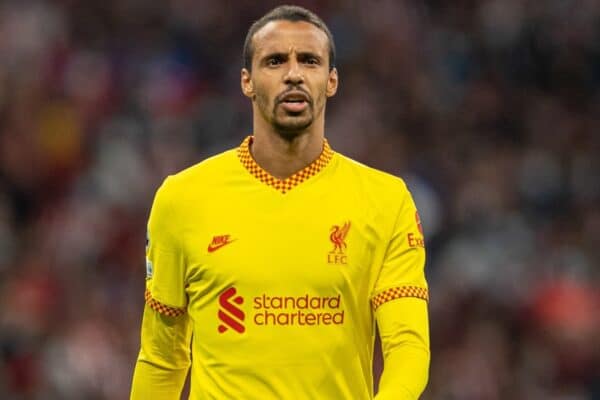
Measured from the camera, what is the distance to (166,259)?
5145 mm

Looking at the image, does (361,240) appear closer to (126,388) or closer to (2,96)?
(126,388)

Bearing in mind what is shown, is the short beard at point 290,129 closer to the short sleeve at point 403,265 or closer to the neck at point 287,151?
the neck at point 287,151

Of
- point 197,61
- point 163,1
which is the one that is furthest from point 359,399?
point 163,1

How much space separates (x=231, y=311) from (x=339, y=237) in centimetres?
41

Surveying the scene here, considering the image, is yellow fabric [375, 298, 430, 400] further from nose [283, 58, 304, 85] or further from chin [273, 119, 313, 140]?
nose [283, 58, 304, 85]

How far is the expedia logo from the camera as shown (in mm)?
4988

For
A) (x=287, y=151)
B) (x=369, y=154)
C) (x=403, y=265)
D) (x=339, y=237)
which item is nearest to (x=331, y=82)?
(x=287, y=151)

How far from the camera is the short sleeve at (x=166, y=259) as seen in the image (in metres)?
5.14

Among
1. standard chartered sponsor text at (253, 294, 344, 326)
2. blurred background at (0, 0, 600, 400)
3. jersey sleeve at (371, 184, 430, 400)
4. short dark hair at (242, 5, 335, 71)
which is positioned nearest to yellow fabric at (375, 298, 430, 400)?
jersey sleeve at (371, 184, 430, 400)

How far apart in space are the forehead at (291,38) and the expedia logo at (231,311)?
30.5 inches

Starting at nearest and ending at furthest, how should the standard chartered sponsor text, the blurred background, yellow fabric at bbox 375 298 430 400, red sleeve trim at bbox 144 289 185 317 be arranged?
yellow fabric at bbox 375 298 430 400 → the standard chartered sponsor text → red sleeve trim at bbox 144 289 185 317 → the blurred background

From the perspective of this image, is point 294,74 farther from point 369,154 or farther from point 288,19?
point 369,154

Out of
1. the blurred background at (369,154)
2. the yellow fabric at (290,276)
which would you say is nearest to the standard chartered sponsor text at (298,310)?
the yellow fabric at (290,276)

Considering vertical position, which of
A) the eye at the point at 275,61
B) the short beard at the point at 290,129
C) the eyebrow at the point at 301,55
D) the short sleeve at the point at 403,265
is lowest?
the short sleeve at the point at 403,265
